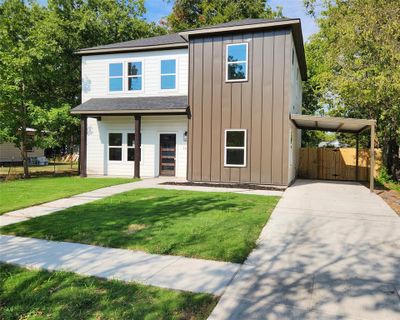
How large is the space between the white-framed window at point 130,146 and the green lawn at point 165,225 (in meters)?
7.01

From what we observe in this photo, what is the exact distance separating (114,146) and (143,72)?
152 inches

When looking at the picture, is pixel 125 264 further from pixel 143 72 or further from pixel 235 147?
pixel 143 72

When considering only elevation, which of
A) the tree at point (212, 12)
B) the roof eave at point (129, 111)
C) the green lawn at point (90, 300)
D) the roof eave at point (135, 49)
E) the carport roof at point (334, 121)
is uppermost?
the tree at point (212, 12)

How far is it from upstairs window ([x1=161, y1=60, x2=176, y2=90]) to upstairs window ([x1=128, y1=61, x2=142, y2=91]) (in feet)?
3.93

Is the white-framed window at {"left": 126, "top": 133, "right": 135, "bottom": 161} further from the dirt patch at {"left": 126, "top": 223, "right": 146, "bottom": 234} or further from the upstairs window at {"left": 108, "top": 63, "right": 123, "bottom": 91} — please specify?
the dirt patch at {"left": 126, "top": 223, "right": 146, "bottom": 234}

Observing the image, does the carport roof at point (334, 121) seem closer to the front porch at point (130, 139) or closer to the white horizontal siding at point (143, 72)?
the front porch at point (130, 139)

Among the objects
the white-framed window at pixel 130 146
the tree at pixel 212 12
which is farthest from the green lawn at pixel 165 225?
the tree at pixel 212 12

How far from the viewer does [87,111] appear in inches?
599

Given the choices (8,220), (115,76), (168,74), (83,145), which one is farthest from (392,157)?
(8,220)

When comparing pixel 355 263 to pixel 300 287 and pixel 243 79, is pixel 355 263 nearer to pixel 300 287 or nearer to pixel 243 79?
pixel 300 287

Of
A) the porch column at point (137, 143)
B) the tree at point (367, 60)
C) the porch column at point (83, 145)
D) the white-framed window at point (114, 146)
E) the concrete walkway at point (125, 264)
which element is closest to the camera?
the concrete walkway at point (125, 264)

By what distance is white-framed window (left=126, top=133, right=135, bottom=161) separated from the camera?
16.3m

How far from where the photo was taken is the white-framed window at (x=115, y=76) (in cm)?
1645

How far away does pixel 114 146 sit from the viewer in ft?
54.6
